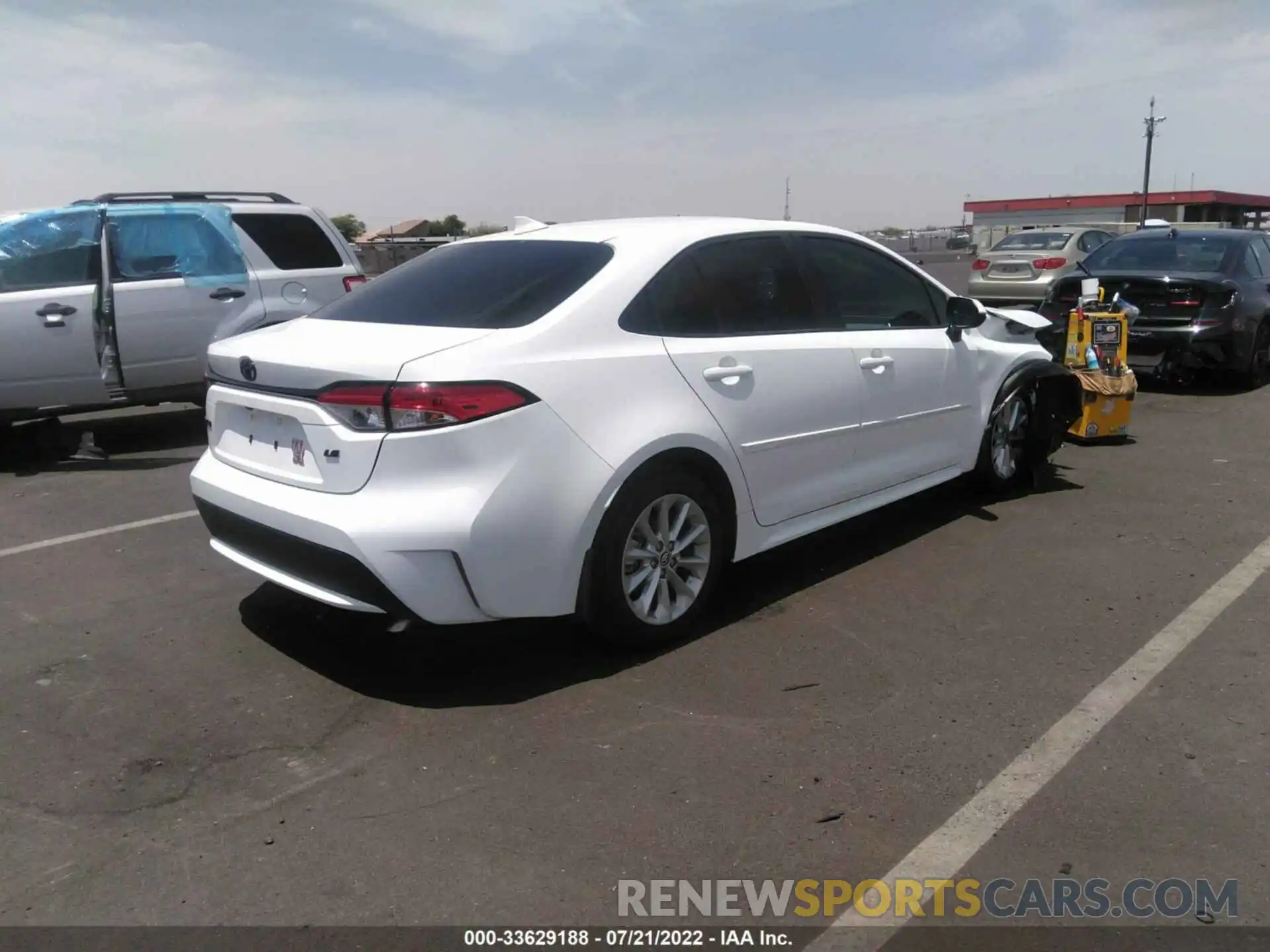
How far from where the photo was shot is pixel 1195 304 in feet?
31.0

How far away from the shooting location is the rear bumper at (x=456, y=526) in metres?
3.55

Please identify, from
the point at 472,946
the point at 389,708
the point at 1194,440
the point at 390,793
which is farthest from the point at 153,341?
the point at 1194,440

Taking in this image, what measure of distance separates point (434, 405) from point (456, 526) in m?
0.40

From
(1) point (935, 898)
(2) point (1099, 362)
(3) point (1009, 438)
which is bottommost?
(1) point (935, 898)

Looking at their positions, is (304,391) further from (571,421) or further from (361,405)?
(571,421)

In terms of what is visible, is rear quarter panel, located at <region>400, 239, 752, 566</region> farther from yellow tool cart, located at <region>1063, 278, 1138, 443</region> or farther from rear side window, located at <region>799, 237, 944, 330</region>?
yellow tool cart, located at <region>1063, 278, 1138, 443</region>

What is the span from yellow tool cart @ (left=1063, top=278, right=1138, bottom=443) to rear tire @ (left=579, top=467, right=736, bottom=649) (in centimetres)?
420

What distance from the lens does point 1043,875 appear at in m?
2.85

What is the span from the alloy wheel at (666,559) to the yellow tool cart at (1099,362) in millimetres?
4273

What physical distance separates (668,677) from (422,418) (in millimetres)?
1323

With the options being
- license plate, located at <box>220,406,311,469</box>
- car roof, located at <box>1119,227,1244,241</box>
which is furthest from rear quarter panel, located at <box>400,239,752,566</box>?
car roof, located at <box>1119,227,1244,241</box>

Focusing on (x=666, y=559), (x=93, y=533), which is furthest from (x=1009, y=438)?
(x=93, y=533)

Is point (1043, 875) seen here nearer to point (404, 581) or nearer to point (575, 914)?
point (575, 914)

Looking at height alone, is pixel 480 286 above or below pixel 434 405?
above
